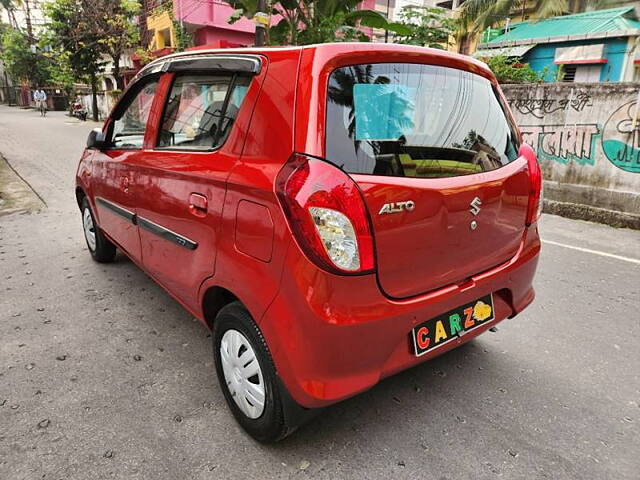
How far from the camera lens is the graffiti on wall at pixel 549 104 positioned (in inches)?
265

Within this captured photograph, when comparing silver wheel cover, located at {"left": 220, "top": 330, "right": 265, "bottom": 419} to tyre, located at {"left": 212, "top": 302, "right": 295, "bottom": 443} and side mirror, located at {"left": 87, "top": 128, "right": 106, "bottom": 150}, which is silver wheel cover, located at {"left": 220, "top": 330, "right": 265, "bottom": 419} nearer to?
tyre, located at {"left": 212, "top": 302, "right": 295, "bottom": 443}

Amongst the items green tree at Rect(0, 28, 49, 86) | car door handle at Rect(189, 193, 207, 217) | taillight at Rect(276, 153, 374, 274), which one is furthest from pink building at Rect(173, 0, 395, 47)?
green tree at Rect(0, 28, 49, 86)

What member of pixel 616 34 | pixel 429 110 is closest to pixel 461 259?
pixel 429 110

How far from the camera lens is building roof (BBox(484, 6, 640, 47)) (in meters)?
18.2

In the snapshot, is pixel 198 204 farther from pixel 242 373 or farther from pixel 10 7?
pixel 10 7

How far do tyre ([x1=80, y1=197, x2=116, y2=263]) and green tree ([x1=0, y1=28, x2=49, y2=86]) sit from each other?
154 ft

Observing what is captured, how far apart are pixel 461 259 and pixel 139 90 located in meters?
2.47

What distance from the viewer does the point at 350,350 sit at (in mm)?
1797

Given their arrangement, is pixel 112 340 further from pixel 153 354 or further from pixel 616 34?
pixel 616 34

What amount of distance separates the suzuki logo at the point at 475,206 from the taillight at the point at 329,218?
58cm

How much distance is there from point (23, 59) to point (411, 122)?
5277cm

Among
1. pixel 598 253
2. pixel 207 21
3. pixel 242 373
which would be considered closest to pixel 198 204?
pixel 242 373

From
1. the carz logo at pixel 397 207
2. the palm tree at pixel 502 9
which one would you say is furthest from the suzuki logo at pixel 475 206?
the palm tree at pixel 502 9

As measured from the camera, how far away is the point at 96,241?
4406 millimetres
